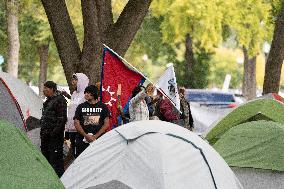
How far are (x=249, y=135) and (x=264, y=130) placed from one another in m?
0.22

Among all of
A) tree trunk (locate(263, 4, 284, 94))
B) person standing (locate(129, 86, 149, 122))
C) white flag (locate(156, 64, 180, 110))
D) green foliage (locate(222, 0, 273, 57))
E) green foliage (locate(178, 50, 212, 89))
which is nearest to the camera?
person standing (locate(129, 86, 149, 122))

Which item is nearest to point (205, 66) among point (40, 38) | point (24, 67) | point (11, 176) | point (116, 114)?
point (40, 38)

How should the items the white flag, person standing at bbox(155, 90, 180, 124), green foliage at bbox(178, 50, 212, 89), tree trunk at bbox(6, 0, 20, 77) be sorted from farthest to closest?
green foliage at bbox(178, 50, 212, 89) < tree trunk at bbox(6, 0, 20, 77) < person standing at bbox(155, 90, 180, 124) < the white flag

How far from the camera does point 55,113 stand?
1152 centimetres

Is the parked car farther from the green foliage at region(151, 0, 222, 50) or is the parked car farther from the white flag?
the white flag

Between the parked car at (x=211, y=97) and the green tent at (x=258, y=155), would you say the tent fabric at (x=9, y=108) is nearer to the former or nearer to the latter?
the green tent at (x=258, y=155)

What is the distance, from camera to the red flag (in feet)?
41.0

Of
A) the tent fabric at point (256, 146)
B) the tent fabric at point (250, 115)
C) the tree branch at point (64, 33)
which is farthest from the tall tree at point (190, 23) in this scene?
the tent fabric at point (256, 146)

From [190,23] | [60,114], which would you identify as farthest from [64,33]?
[190,23]

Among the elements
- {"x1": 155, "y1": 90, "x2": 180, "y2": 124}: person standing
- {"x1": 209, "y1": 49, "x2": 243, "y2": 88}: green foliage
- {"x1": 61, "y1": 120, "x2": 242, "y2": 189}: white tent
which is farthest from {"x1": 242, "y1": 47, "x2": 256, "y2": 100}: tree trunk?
{"x1": 209, "y1": 49, "x2": 243, "y2": 88}: green foliage

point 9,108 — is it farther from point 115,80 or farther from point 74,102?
point 115,80

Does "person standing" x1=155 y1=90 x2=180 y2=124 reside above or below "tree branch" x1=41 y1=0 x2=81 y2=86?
below

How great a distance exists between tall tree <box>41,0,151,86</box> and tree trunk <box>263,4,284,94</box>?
5008mm

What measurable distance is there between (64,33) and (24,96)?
57.6 inches
